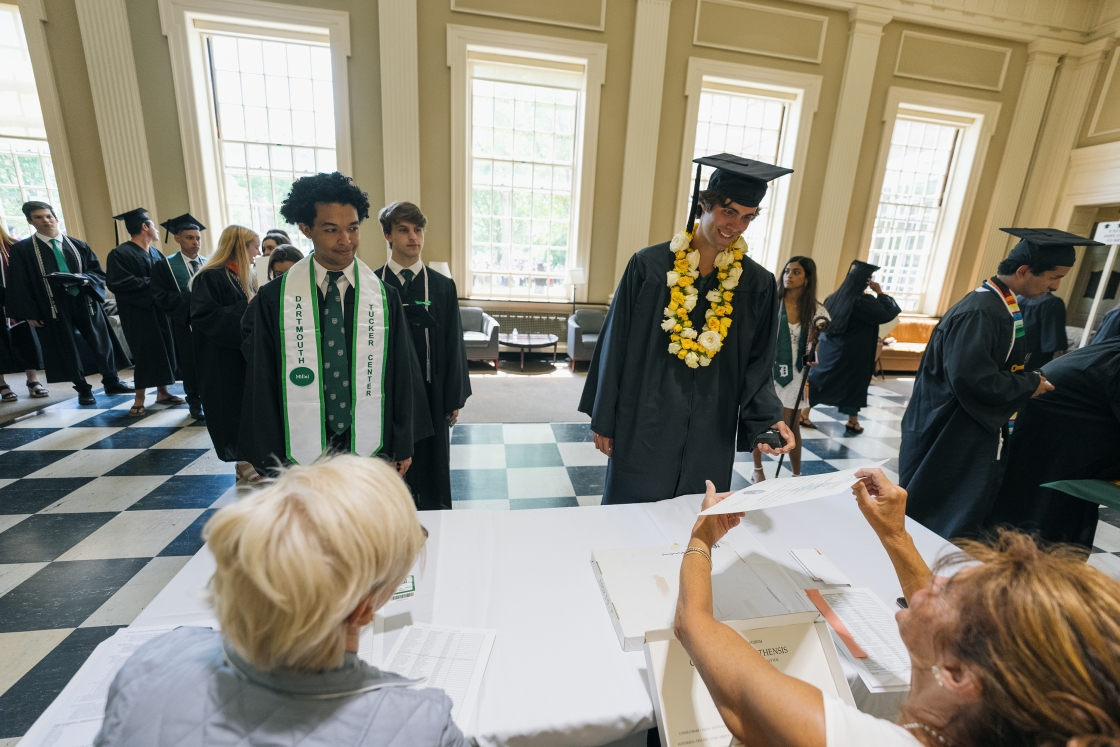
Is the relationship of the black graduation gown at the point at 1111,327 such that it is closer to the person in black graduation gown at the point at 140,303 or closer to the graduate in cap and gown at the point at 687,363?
the graduate in cap and gown at the point at 687,363

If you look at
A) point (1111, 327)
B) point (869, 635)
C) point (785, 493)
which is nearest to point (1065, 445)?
point (1111, 327)

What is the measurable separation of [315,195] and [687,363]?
137cm

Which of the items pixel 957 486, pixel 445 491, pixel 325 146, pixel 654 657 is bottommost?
pixel 445 491

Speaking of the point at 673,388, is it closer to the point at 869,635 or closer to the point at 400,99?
the point at 869,635

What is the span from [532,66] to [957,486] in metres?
6.15

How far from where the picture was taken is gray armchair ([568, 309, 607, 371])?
6.02 m

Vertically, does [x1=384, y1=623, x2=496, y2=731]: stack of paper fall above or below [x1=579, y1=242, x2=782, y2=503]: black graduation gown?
below

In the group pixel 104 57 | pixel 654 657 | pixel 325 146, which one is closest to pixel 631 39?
pixel 325 146

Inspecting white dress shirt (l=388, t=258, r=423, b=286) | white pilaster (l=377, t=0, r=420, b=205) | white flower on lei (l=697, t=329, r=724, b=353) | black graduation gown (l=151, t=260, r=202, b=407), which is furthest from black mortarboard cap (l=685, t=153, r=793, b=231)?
white pilaster (l=377, t=0, r=420, b=205)

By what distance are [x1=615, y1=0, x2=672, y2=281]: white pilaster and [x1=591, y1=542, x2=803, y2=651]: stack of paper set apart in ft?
16.4

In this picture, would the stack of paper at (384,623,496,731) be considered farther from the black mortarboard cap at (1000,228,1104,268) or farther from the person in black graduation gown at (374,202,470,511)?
the black mortarboard cap at (1000,228,1104,268)

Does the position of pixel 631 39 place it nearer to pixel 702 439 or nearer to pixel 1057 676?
pixel 702 439

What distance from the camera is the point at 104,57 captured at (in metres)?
4.84

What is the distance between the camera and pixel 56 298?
12.9ft
